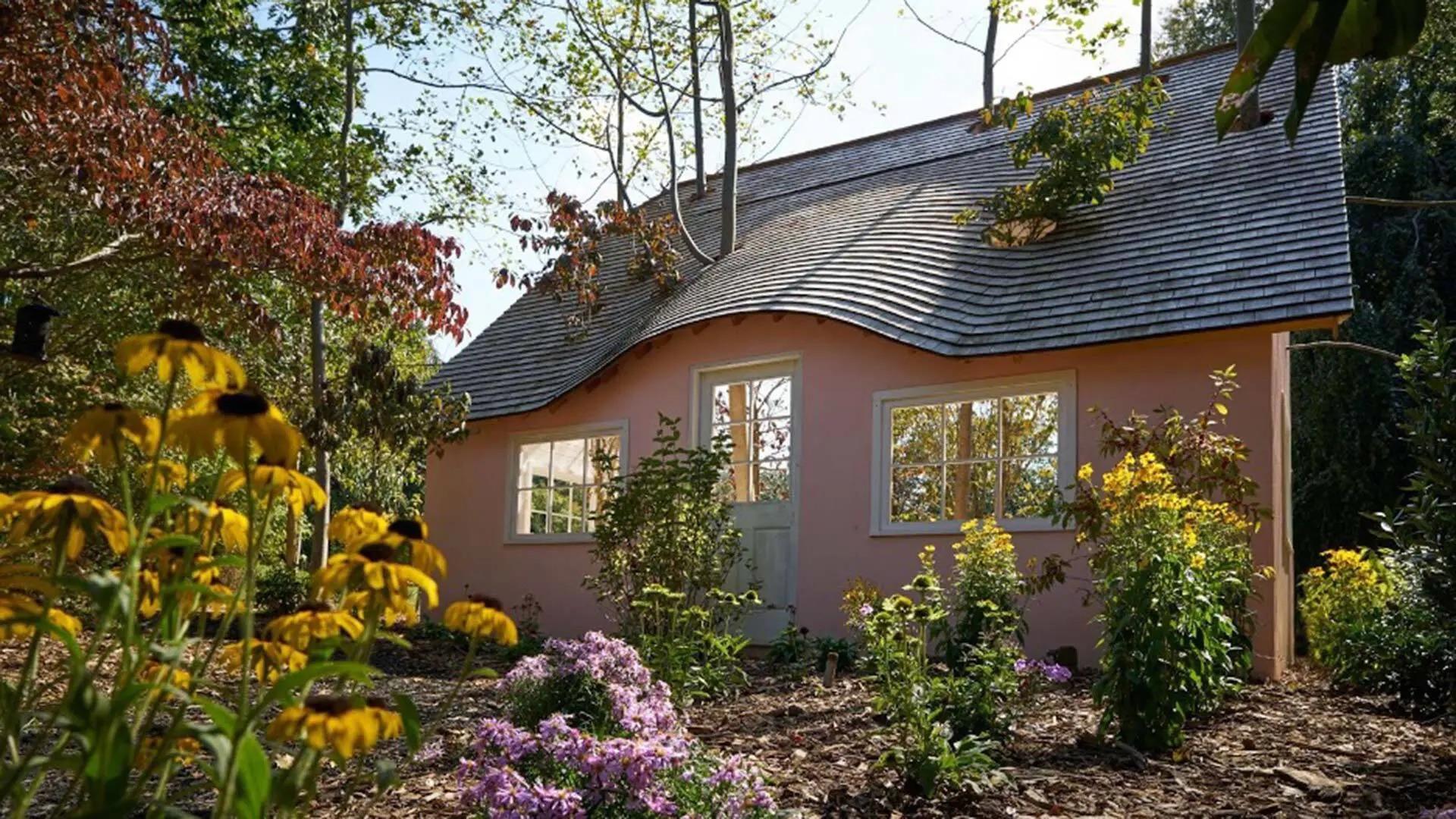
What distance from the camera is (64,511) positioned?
2.01 meters

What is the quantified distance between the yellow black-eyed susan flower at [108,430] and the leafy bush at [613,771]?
144 centimetres

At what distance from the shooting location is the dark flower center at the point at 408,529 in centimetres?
219

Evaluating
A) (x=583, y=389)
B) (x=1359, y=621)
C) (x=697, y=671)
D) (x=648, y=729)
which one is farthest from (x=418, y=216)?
(x=648, y=729)

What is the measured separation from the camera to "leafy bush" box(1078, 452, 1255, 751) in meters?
4.94

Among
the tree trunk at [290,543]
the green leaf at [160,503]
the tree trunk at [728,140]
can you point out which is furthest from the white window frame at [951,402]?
the tree trunk at [290,543]

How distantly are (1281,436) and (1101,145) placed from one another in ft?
8.18

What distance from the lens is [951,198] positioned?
10.7m

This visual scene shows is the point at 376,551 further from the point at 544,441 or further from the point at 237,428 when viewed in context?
the point at 544,441

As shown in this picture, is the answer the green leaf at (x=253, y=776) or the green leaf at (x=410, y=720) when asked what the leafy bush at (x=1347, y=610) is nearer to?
the green leaf at (x=410, y=720)

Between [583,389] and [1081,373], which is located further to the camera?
[583,389]

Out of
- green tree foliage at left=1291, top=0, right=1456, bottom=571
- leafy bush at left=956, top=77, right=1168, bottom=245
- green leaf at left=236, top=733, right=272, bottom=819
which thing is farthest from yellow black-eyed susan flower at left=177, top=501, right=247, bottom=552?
green tree foliage at left=1291, top=0, right=1456, bottom=571

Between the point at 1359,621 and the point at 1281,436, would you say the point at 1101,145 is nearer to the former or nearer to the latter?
the point at 1281,436

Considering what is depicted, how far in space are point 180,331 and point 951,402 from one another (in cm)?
741

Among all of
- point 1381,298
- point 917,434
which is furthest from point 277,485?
point 1381,298
